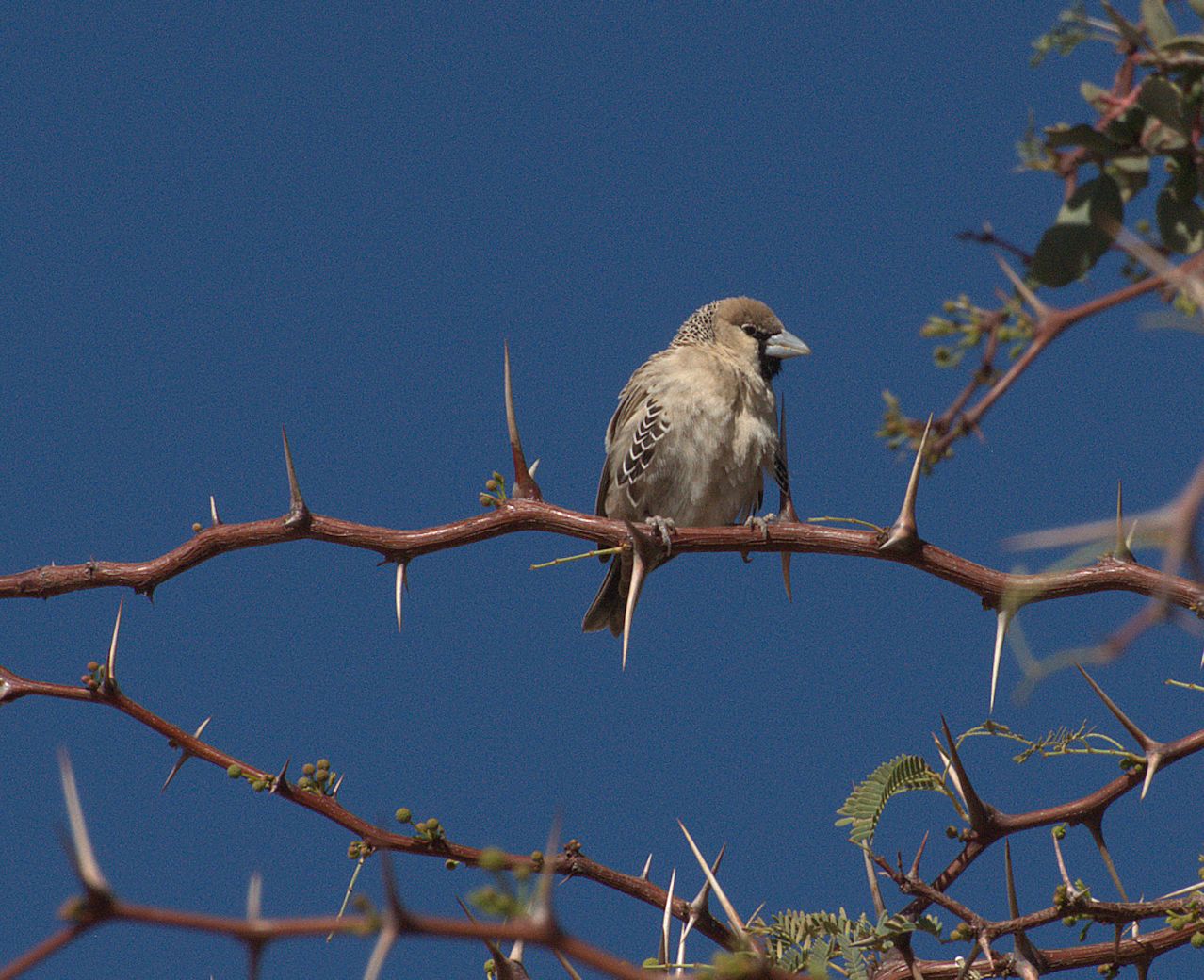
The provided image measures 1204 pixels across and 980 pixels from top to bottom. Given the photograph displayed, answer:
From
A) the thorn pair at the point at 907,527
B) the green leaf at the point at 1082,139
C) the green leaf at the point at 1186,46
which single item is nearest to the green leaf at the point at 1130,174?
the green leaf at the point at 1082,139

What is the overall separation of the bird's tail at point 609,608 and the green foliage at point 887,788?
3565mm

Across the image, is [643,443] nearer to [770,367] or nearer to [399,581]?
[770,367]

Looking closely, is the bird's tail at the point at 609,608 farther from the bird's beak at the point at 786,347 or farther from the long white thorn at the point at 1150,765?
the long white thorn at the point at 1150,765

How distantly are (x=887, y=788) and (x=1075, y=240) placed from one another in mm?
1485

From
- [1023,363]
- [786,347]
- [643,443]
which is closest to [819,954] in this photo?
[1023,363]

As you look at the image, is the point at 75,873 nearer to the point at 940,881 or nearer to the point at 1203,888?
the point at 940,881

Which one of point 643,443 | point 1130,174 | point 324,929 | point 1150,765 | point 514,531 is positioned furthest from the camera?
point 643,443

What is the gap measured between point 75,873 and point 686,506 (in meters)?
5.63

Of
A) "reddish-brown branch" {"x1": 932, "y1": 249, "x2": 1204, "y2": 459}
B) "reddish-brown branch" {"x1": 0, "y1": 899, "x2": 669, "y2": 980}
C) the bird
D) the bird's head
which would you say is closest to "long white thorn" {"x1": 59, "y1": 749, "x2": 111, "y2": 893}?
"reddish-brown branch" {"x1": 0, "y1": 899, "x2": 669, "y2": 980}

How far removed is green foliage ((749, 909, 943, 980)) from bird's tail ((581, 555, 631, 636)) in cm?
354

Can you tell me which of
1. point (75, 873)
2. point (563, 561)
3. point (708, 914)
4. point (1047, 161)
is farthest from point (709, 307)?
point (75, 873)

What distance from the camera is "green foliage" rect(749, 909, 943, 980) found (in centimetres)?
286

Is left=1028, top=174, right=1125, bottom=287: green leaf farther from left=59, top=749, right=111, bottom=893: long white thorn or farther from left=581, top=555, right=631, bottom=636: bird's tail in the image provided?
left=581, top=555, right=631, bottom=636: bird's tail

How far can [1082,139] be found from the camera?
2.10 metres
